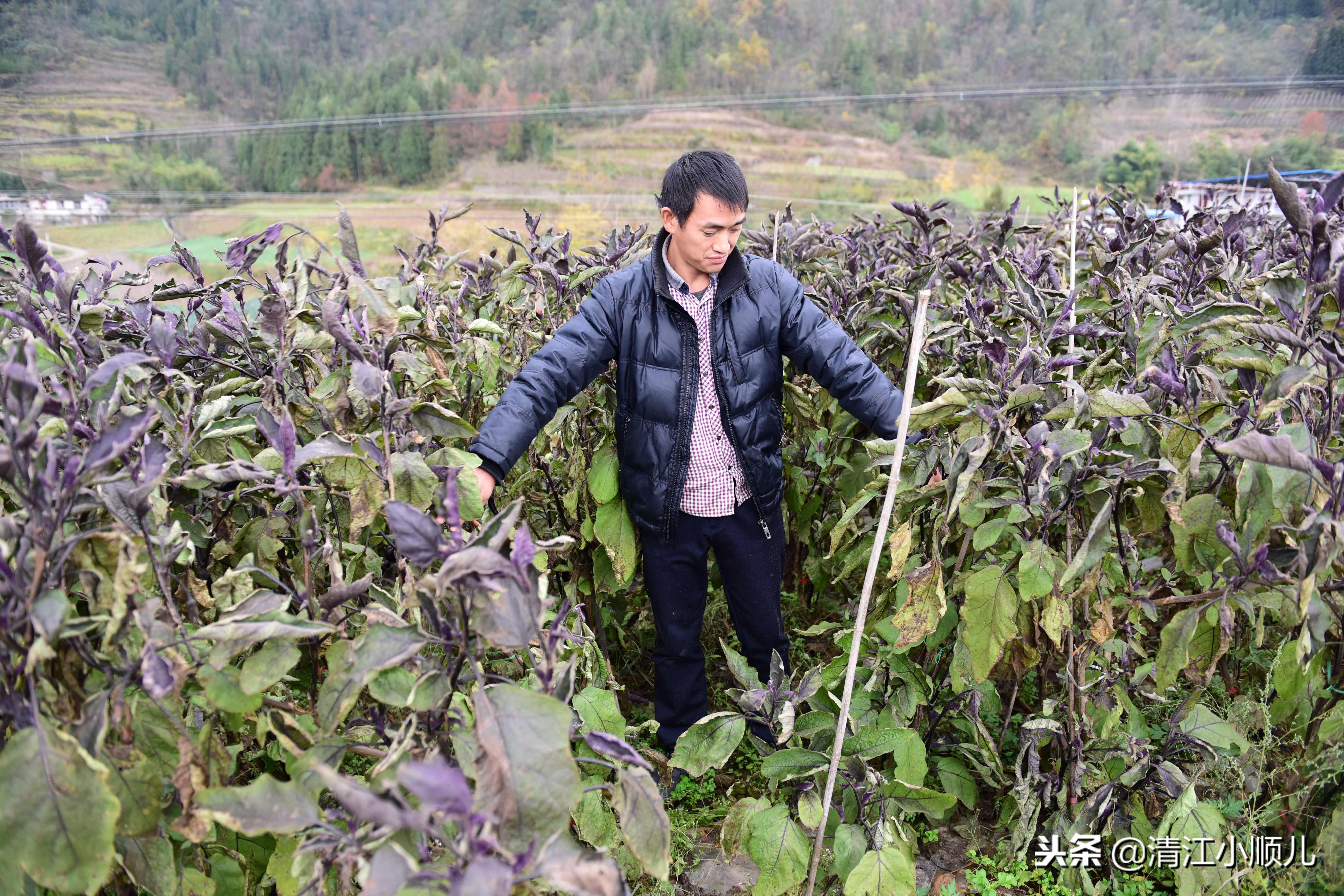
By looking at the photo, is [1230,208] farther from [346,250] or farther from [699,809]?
[346,250]

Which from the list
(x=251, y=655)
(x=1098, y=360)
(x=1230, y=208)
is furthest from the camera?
(x=1230, y=208)

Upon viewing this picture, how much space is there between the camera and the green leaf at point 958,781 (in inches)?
87.5

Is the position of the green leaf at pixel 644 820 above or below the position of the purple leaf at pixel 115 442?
below

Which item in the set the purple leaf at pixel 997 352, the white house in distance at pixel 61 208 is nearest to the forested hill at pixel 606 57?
the white house in distance at pixel 61 208

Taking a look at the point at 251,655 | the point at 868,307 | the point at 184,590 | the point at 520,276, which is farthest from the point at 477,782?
the point at 868,307

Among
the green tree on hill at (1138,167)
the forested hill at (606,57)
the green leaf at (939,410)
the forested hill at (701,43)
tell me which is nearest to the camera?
the green leaf at (939,410)

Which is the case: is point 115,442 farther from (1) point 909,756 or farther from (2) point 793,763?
(1) point 909,756

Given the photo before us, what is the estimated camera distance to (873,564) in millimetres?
1737

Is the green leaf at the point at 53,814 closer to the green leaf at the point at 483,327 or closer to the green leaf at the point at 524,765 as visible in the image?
the green leaf at the point at 524,765

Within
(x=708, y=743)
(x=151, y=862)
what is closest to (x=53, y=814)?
(x=151, y=862)

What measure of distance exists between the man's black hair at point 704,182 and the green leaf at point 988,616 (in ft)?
3.38

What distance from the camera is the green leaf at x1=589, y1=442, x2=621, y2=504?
2391 mm

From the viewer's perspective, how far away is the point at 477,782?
1042 millimetres

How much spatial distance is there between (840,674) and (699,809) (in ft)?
2.26
